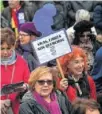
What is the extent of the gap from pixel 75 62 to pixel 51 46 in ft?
1.20

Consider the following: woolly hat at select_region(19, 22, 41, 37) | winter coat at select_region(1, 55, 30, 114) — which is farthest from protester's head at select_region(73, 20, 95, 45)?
winter coat at select_region(1, 55, 30, 114)

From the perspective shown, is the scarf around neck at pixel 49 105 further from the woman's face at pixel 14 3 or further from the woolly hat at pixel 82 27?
the woman's face at pixel 14 3

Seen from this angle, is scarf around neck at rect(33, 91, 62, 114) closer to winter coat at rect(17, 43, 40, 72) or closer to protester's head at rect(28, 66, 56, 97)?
protester's head at rect(28, 66, 56, 97)

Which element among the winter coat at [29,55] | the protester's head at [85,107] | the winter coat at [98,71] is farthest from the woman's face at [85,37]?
the protester's head at [85,107]

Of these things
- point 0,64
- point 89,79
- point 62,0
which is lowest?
point 89,79

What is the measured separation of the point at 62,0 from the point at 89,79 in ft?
15.2

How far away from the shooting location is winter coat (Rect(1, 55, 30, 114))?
688 cm

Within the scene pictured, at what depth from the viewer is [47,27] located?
31.4 feet

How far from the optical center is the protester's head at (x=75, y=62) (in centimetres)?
712

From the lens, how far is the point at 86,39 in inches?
343

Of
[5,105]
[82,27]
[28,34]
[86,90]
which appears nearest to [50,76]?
[5,105]

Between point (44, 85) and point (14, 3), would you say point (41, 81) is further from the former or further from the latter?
point (14, 3)

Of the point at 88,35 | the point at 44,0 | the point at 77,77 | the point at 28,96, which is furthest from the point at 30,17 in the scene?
the point at 28,96

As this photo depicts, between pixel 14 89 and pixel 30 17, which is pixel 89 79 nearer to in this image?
pixel 14 89
